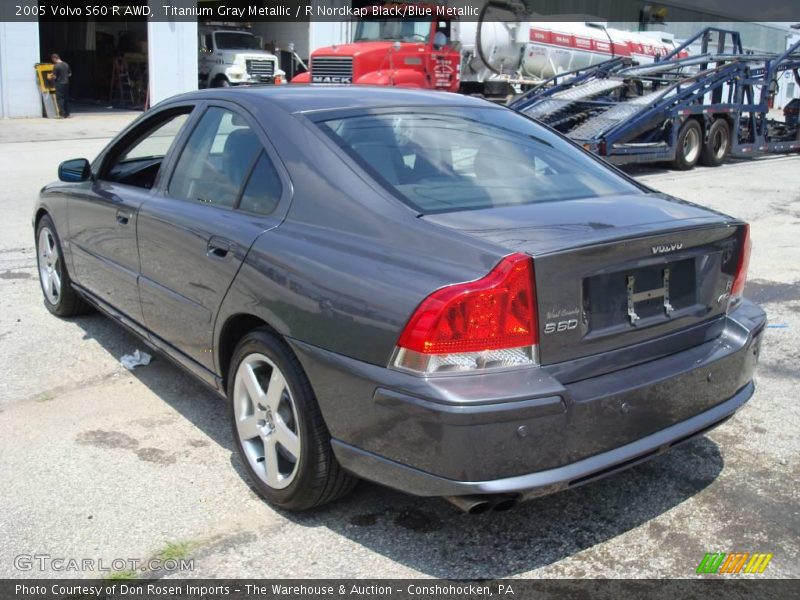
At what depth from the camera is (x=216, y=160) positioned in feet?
13.0

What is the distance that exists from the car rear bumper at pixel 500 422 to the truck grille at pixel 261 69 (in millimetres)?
26669

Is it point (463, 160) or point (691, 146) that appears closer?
point (463, 160)

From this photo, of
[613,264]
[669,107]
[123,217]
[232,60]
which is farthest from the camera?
[232,60]

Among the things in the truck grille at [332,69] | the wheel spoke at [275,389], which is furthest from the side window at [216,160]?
the truck grille at [332,69]

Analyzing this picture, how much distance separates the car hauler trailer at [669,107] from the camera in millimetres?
13891

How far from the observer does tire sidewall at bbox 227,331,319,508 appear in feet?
10.1

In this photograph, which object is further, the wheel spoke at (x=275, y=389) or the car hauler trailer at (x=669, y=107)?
the car hauler trailer at (x=669, y=107)

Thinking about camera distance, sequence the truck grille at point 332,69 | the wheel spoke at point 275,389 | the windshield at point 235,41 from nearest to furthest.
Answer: the wheel spoke at point 275,389, the truck grille at point 332,69, the windshield at point 235,41

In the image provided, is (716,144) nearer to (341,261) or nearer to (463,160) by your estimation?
(463,160)

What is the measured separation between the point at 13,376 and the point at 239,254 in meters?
2.16

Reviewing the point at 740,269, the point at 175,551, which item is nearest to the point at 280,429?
the point at 175,551

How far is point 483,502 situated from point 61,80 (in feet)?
80.0

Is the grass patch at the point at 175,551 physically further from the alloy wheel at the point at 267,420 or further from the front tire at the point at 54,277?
the front tire at the point at 54,277

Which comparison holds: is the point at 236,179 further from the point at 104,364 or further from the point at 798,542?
the point at 798,542
